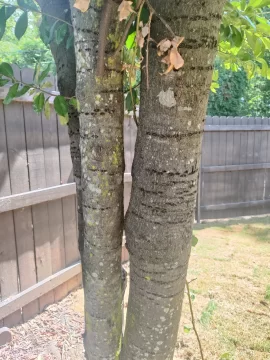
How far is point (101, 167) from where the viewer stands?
0.79m

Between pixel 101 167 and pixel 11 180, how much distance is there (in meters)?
1.82

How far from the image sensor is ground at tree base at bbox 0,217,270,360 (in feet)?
7.78

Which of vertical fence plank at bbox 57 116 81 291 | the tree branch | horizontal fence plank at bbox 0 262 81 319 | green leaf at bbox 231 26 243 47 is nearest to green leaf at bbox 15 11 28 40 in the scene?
the tree branch

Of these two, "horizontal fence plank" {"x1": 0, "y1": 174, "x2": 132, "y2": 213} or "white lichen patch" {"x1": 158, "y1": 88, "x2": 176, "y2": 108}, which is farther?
"horizontal fence plank" {"x1": 0, "y1": 174, "x2": 132, "y2": 213}

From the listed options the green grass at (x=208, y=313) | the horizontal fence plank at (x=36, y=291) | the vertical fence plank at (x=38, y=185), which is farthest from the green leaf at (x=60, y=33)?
the green grass at (x=208, y=313)

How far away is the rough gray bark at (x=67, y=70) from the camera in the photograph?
3.09ft

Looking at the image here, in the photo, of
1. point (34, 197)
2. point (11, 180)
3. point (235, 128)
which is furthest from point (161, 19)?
point (235, 128)

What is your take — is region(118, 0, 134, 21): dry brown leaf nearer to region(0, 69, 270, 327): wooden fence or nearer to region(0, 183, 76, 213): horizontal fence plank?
region(0, 69, 270, 327): wooden fence

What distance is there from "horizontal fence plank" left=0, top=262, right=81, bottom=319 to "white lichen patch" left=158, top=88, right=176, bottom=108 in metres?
2.35

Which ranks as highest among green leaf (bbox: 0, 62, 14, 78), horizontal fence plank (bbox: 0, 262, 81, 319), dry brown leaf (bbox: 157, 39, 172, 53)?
green leaf (bbox: 0, 62, 14, 78)

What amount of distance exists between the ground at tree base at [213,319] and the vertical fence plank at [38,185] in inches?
11.5

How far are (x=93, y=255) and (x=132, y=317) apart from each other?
202 millimetres

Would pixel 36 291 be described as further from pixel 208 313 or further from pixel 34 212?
pixel 208 313

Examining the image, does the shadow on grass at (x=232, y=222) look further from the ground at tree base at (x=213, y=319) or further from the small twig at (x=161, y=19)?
the small twig at (x=161, y=19)
